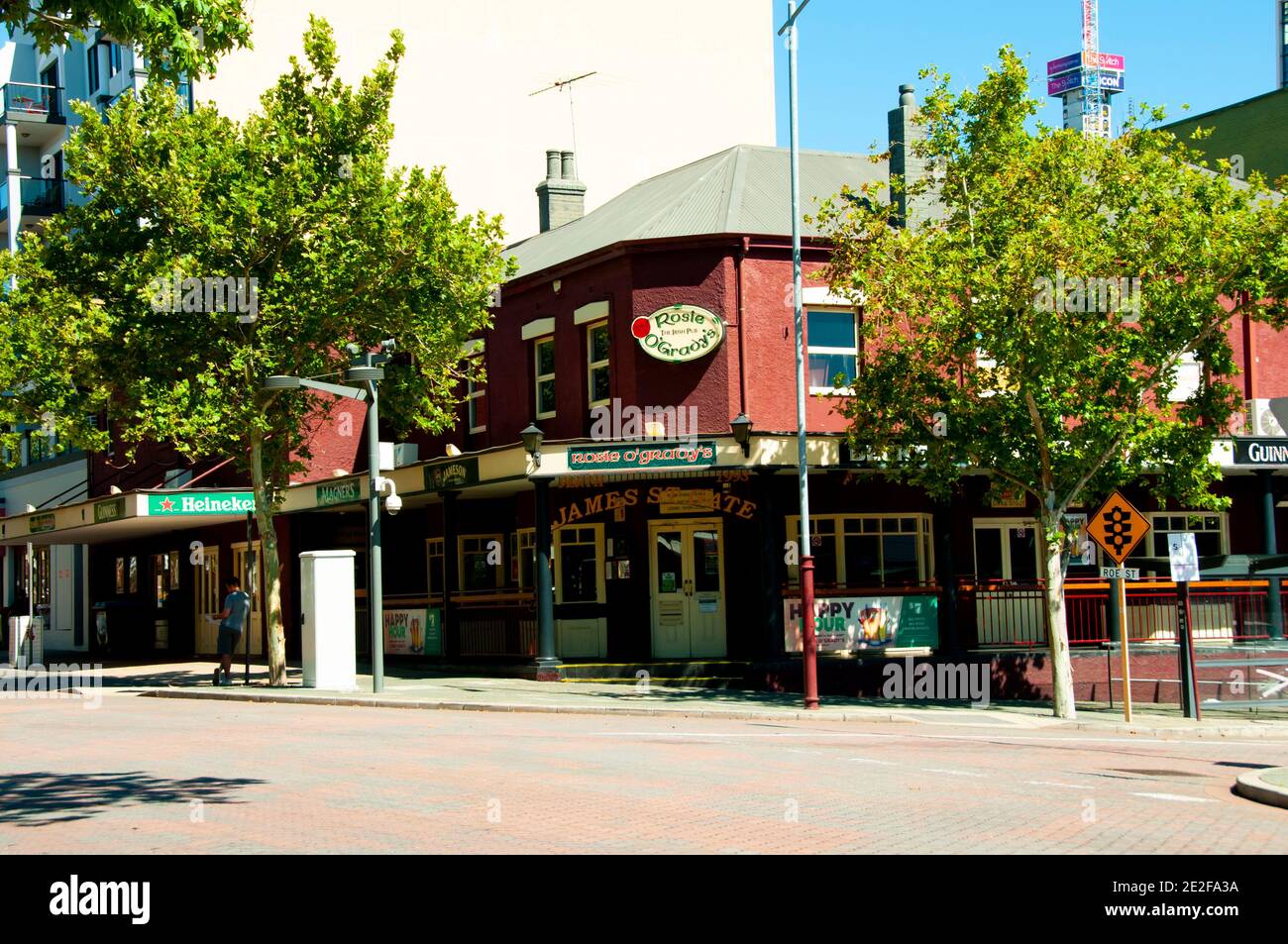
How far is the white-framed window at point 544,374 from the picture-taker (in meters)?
27.8

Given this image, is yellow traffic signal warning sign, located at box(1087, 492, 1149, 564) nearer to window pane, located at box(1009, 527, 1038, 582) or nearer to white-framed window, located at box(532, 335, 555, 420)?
window pane, located at box(1009, 527, 1038, 582)

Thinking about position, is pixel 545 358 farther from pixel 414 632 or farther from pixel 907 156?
pixel 907 156

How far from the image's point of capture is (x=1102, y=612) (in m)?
25.5

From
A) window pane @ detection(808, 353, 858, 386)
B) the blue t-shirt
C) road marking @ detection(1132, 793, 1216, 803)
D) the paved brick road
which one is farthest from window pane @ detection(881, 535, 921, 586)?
road marking @ detection(1132, 793, 1216, 803)

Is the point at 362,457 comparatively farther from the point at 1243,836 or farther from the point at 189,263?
the point at 1243,836

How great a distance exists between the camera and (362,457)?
113 feet

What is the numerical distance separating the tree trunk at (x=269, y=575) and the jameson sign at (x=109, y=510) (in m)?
6.41

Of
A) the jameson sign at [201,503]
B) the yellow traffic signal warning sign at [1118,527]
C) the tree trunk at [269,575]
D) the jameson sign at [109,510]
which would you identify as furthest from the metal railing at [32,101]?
the yellow traffic signal warning sign at [1118,527]

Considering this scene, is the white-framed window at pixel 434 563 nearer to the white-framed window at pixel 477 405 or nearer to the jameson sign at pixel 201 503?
the white-framed window at pixel 477 405

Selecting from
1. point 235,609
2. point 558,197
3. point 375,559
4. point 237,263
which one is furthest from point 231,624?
point 558,197

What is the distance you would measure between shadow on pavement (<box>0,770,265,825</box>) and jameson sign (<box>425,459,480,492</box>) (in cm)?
1415

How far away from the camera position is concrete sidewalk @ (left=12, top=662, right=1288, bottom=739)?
20.4 m
